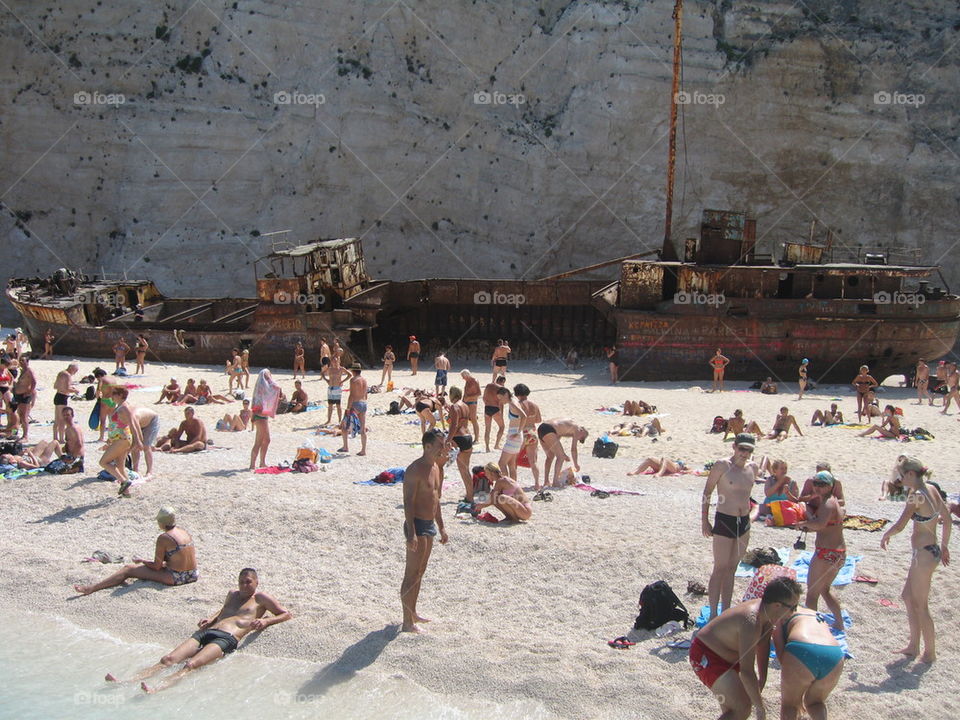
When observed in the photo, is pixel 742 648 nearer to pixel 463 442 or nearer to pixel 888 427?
pixel 463 442

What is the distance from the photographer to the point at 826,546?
5.92m

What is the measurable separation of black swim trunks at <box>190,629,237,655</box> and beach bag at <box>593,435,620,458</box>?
22.0 ft

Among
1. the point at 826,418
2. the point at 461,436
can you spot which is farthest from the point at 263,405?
the point at 826,418

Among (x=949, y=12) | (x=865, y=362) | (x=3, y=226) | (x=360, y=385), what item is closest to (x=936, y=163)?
(x=949, y=12)

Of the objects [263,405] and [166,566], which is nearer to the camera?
[166,566]

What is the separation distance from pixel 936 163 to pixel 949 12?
22.1 feet

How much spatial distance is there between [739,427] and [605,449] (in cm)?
205

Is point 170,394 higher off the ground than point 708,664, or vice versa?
point 170,394

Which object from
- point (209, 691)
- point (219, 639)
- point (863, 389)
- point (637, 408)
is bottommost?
point (209, 691)

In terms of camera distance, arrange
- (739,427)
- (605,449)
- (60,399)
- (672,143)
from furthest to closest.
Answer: (672,143) < (739,427) < (605,449) < (60,399)

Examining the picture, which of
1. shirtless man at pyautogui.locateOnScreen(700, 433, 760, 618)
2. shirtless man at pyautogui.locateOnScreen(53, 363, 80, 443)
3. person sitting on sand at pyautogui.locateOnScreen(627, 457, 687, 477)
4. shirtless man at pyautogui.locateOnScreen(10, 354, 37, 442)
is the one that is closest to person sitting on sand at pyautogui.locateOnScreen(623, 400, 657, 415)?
person sitting on sand at pyautogui.locateOnScreen(627, 457, 687, 477)

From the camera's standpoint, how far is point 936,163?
31500 mm

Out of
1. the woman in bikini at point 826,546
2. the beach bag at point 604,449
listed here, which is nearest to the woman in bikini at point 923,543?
the woman in bikini at point 826,546

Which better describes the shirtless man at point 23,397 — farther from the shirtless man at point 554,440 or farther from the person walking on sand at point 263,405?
the shirtless man at point 554,440
